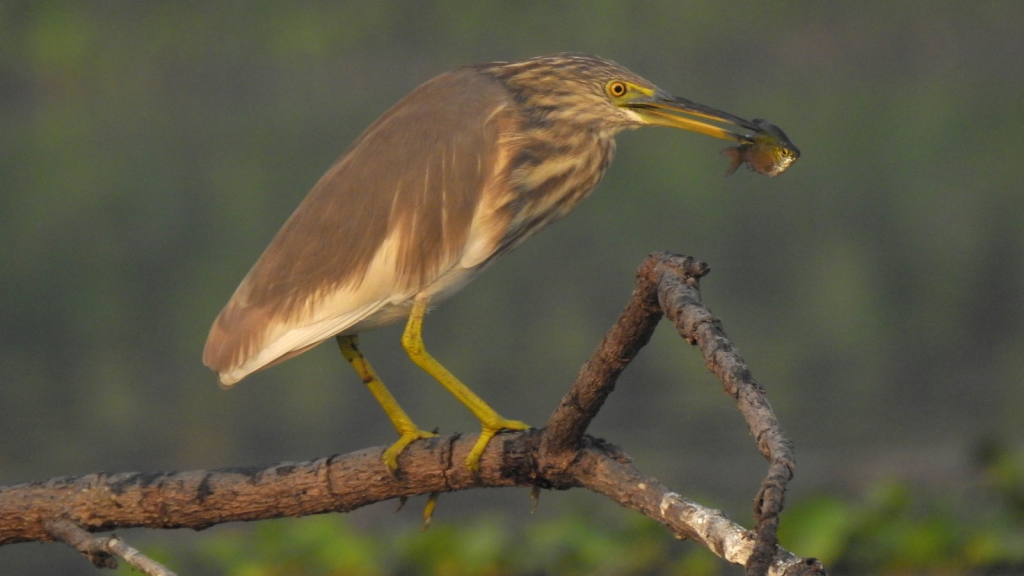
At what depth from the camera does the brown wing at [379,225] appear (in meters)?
2.85

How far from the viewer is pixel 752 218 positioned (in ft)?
38.6

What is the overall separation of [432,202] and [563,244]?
26.8 ft

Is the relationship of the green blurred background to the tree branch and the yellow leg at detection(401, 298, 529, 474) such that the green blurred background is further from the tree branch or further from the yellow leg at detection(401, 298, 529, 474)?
the tree branch

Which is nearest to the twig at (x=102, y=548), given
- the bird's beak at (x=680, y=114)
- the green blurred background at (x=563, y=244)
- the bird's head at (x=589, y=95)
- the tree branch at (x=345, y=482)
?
the tree branch at (x=345, y=482)

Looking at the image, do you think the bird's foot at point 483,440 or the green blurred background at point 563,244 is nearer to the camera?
the bird's foot at point 483,440

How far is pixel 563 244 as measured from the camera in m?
11.0

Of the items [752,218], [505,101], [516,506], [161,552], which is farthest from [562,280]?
[505,101]

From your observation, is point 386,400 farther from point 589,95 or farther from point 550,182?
point 589,95

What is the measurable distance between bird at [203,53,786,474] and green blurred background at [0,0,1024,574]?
2297 mm

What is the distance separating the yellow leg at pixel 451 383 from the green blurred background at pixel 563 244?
2.30m

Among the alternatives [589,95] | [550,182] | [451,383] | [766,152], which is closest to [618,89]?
[589,95]

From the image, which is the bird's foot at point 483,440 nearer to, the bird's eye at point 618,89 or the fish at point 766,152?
the fish at point 766,152

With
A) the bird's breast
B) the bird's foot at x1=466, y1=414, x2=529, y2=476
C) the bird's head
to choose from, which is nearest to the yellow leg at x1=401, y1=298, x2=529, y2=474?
the bird's foot at x1=466, y1=414, x2=529, y2=476

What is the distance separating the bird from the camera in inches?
112
